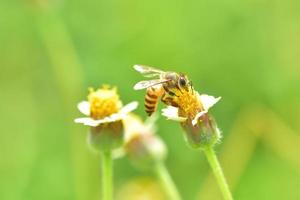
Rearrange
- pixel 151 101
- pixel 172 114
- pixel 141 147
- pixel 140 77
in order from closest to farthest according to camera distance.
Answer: pixel 172 114 → pixel 151 101 → pixel 141 147 → pixel 140 77

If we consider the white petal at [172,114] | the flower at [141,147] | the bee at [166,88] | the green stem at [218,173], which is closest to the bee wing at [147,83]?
the bee at [166,88]

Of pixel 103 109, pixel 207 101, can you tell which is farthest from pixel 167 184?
pixel 207 101

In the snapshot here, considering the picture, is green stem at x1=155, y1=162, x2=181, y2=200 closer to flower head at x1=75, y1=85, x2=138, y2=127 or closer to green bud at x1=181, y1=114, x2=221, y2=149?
flower head at x1=75, y1=85, x2=138, y2=127

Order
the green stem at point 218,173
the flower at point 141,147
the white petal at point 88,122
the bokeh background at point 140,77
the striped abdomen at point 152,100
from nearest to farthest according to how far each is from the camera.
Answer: the green stem at point 218,173 < the white petal at point 88,122 < the striped abdomen at point 152,100 < the flower at point 141,147 < the bokeh background at point 140,77

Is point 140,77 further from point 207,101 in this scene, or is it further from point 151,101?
point 207,101

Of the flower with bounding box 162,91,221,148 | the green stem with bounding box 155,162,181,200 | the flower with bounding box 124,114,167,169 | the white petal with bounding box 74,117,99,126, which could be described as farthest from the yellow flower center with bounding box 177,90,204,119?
the flower with bounding box 124,114,167,169

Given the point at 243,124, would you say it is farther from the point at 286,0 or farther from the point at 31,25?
the point at 31,25

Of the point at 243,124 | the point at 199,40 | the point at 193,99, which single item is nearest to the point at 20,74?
the point at 199,40

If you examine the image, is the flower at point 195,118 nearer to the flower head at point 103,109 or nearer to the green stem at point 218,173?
the green stem at point 218,173
